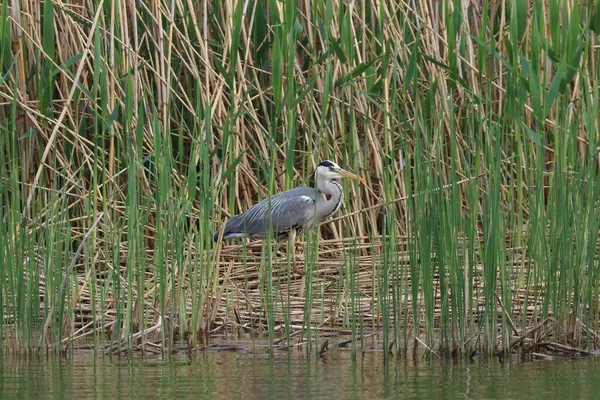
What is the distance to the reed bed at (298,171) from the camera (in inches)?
181

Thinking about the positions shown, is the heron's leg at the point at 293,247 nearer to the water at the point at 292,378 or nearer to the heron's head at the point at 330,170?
the heron's head at the point at 330,170

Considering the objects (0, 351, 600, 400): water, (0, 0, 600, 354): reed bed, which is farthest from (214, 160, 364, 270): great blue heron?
(0, 351, 600, 400): water

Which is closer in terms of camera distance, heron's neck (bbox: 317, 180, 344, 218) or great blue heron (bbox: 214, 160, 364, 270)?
great blue heron (bbox: 214, 160, 364, 270)

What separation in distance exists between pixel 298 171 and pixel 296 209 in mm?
363

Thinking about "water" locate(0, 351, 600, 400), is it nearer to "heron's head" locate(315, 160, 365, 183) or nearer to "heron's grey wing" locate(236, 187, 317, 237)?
"heron's head" locate(315, 160, 365, 183)

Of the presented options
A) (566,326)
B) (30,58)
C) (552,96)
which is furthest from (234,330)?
(30,58)

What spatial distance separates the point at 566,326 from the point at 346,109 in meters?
2.67

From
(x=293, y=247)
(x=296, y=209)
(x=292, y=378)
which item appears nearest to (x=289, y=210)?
(x=296, y=209)

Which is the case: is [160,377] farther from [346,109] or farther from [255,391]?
[346,109]

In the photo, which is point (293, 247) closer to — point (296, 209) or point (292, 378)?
point (296, 209)

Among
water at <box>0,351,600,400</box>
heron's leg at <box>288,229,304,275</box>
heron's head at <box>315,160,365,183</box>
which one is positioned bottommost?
water at <box>0,351,600,400</box>

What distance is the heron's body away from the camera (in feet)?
22.9

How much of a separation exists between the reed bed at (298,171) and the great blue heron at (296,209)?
114 mm

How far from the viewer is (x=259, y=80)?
289 inches
